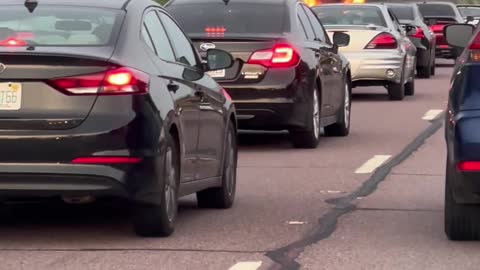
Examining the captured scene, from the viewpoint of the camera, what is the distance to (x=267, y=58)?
14242mm

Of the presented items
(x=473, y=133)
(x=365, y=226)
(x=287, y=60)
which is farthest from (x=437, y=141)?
(x=473, y=133)

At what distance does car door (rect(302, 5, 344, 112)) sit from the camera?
15.9 meters

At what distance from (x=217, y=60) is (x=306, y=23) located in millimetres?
5510

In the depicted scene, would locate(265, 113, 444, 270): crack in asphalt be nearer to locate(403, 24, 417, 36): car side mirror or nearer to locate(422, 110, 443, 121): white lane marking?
locate(422, 110, 443, 121): white lane marking

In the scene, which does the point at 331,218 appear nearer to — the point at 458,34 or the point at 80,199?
the point at 458,34

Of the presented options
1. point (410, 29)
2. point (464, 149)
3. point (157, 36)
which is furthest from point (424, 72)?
point (464, 149)

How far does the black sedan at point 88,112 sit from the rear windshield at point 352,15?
45.0ft

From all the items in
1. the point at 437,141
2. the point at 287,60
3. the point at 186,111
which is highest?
the point at 186,111

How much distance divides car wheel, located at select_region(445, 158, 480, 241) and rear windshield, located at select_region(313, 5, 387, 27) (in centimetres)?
1393

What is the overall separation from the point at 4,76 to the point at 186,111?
1435 mm

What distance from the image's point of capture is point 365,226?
30.8ft

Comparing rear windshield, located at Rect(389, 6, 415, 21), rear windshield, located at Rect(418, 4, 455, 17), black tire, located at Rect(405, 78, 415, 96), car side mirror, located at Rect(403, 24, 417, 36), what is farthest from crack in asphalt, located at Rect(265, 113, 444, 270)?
rear windshield, located at Rect(418, 4, 455, 17)

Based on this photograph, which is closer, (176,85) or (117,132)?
(117,132)

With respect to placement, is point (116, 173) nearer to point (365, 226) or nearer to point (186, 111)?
point (186, 111)
